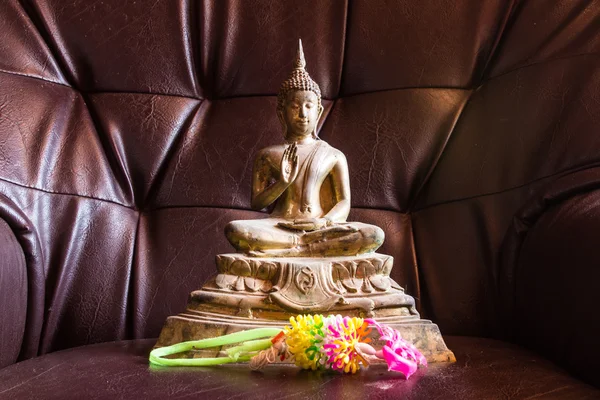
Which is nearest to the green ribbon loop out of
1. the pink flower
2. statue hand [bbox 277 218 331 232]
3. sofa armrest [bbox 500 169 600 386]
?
the pink flower

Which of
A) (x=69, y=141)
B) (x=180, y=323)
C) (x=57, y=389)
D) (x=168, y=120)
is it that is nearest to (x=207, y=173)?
(x=168, y=120)

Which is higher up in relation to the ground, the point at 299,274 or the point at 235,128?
the point at 235,128

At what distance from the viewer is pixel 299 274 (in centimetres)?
133

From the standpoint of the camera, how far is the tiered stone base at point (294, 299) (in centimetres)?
127

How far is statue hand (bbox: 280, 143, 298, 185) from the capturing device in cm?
154

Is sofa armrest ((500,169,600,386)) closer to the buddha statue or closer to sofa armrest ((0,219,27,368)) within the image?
the buddha statue

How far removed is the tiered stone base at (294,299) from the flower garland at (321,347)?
0.05m

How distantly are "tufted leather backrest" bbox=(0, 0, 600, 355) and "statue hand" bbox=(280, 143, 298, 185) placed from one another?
334 mm

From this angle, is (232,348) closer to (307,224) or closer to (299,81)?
(307,224)

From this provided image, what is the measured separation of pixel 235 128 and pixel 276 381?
98cm

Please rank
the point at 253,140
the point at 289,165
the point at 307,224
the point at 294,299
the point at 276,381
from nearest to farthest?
the point at 276,381 → the point at 294,299 → the point at 307,224 → the point at 289,165 → the point at 253,140

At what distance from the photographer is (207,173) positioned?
190 cm

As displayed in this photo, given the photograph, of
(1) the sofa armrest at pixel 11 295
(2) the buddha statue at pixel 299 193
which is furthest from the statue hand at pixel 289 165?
(1) the sofa armrest at pixel 11 295

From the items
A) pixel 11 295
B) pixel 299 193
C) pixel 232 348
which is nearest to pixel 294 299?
pixel 232 348
